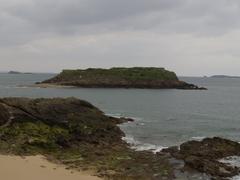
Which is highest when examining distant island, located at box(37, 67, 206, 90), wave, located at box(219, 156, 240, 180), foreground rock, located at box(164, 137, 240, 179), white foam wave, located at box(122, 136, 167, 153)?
distant island, located at box(37, 67, 206, 90)

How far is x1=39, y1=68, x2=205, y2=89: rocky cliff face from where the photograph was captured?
5349 inches

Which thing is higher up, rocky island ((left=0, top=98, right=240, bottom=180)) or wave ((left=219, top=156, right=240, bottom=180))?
rocky island ((left=0, top=98, right=240, bottom=180))

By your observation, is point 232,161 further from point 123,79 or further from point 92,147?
point 123,79

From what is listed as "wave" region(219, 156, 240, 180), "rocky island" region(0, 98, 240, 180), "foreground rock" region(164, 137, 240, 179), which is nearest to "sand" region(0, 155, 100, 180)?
"rocky island" region(0, 98, 240, 180)

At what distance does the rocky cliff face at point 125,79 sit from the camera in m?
136

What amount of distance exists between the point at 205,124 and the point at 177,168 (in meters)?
27.3

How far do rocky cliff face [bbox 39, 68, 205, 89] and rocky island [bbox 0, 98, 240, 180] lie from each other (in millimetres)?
93333

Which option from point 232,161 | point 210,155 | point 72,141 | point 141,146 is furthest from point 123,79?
point 232,161

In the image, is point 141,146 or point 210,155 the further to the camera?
point 141,146

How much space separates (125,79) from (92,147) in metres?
104

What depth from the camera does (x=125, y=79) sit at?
137m

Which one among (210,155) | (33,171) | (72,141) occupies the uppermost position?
(72,141)

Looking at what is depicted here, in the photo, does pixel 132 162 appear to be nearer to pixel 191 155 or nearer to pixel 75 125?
pixel 191 155

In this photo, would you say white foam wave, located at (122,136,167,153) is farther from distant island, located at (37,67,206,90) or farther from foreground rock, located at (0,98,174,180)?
distant island, located at (37,67,206,90)
